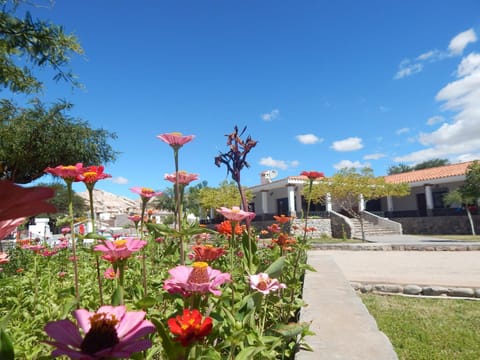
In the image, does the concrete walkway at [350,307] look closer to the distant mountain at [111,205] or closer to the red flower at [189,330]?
the red flower at [189,330]

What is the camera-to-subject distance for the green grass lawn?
99.7 inches

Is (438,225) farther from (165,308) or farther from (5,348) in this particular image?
(5,348)

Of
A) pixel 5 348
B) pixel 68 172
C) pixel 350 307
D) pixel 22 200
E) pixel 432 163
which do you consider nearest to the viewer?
pixel 22 200

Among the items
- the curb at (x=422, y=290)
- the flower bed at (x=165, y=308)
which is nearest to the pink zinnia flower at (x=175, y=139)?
the flower bed at (x=165, y=308)

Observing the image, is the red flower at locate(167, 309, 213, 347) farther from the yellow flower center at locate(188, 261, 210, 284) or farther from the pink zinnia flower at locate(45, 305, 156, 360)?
the yellow flower center at locate(188, 261, 210, 284)

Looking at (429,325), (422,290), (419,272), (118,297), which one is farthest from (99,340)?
(419,272)

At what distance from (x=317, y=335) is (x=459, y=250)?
10555 mm

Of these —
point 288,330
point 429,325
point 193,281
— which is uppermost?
point 193,281

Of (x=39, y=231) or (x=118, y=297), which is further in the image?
(x=39, y=231)

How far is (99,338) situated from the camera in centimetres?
51

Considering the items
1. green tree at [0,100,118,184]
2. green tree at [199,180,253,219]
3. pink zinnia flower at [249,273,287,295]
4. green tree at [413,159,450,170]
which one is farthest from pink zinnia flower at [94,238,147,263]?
green tree at [413,159,450,170]

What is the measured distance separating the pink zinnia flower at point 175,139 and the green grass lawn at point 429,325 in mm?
2272

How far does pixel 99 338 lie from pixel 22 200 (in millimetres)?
317

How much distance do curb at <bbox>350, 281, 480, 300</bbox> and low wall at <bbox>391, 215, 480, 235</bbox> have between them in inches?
592
